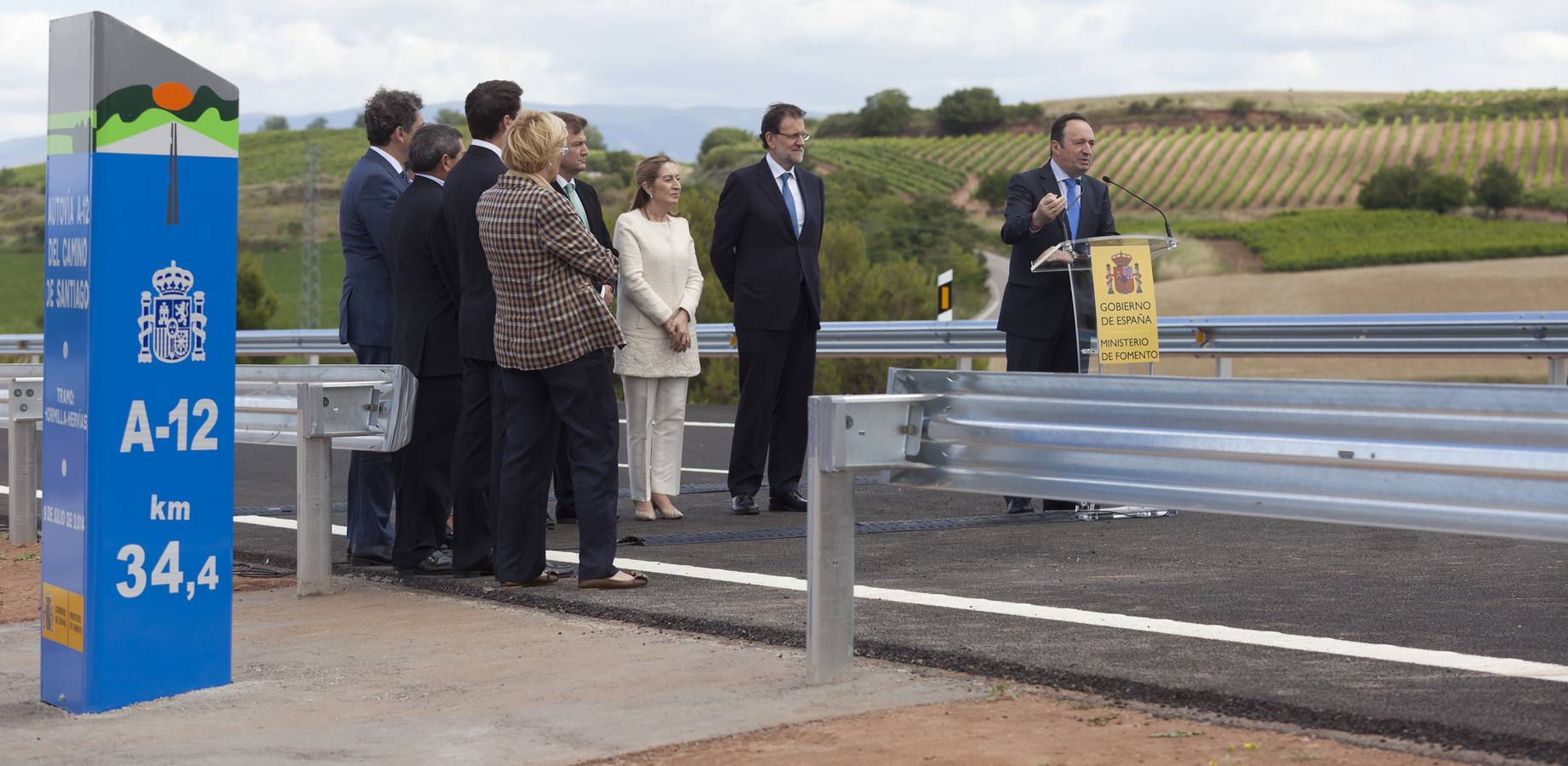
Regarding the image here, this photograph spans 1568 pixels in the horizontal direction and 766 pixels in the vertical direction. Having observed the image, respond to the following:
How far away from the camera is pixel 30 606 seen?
7441 millimetres

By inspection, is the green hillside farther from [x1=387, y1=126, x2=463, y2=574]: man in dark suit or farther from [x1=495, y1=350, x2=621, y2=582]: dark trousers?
[x1=495, y1=350, x2=621, y2=582]: dark trousers

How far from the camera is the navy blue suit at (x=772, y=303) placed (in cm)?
1031

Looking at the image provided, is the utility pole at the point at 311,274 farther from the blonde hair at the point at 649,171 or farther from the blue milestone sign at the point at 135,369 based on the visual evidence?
the blue milestone sign at the point at 135,369

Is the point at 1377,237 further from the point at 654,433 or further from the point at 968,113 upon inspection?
the point at 654,433

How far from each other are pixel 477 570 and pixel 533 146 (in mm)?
1854

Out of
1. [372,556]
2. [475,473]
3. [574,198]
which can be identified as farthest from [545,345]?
[574,198]

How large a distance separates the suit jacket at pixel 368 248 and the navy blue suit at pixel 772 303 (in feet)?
7.68

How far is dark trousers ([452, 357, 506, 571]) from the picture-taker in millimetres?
7688

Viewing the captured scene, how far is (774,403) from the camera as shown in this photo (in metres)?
10.5

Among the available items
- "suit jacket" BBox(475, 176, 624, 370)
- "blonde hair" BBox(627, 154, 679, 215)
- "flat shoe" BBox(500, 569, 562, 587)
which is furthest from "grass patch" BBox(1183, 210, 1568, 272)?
"suit jacket" BBox(475, 176, 624, 370)

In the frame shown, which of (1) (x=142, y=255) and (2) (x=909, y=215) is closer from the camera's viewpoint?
(1) (x=142, y=255)

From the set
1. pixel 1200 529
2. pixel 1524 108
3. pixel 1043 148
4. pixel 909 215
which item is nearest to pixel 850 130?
pixel 1043 148

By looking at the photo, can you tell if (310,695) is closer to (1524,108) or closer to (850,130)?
(1524,108)

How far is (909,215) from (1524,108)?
1786 inches
